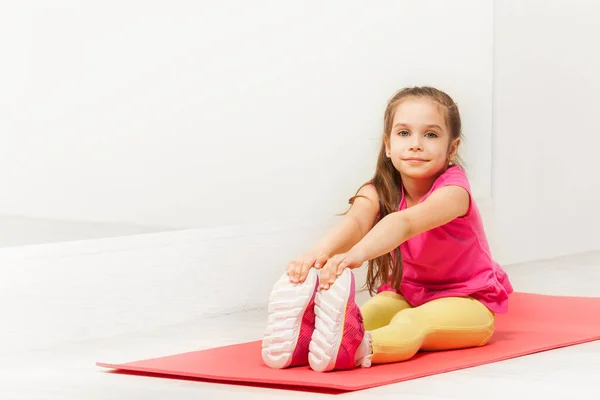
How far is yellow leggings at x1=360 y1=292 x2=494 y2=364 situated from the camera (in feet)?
6.08

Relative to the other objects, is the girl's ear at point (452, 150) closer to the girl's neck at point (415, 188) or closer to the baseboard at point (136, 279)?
the girl's neck at point (415, 188)

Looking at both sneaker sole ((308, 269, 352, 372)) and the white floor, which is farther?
sneaker sole ((308, 269, 352, 372))

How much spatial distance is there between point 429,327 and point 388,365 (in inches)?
5.5

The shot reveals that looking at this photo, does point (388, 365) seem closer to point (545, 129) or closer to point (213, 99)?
point (213, 99)

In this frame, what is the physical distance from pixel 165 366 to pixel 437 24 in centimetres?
189

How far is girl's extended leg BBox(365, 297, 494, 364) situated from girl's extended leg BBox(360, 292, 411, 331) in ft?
0.40

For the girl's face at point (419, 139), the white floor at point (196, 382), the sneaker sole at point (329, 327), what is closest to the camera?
the white floor at point (196, 382)

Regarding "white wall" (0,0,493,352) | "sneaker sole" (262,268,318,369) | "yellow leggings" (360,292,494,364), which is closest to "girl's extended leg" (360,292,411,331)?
"yellow leggings" (360,292,494,364)

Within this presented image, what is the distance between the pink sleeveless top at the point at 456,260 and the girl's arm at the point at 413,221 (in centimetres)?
5

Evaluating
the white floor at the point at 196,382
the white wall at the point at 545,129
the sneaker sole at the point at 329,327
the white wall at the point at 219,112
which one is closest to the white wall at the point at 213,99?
the white wall at the point at 219,112

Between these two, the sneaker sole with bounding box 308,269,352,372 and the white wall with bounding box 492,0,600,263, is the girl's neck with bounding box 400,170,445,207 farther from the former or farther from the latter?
the white wall with bounding box 492,0,600,263

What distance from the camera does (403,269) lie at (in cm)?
218

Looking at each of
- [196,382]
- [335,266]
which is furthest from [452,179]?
[196,382]

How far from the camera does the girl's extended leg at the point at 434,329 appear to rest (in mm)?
1851
